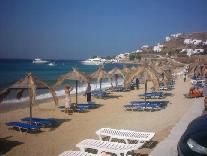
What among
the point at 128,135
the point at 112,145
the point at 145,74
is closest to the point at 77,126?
the point at 128,135

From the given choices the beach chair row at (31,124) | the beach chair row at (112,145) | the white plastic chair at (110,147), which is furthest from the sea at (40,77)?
the white plastic chair at (110,147)

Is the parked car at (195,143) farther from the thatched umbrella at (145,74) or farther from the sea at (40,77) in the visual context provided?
the sea at (40,77)

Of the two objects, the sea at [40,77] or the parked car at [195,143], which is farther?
the sea at [40,77]

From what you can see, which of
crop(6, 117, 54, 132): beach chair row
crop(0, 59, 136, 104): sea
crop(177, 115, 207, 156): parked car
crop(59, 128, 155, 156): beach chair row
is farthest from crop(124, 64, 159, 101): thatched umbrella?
crop(177, 115, 207, 156): parked car

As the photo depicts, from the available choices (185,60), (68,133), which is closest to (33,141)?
(68,133)

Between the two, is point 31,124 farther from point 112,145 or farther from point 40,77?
point 40,77

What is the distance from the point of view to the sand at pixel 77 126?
8773 mm

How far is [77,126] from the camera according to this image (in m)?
11.6

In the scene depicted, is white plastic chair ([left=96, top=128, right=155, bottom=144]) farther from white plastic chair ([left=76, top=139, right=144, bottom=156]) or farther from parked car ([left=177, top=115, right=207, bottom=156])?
parked car ([left=177, top=115, right=207, bottom=156])

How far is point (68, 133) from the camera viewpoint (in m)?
10.5

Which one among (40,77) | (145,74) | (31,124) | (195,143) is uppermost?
(145,74)

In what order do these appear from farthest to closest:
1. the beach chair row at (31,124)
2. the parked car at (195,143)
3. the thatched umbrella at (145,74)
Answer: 1. the thatched umbrella at (145,74)
2. the beach chair row at (31,124)
3. the parked car at (195,143)

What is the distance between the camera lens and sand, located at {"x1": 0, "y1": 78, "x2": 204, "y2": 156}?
8.77 meters

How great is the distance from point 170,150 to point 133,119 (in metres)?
6.34
